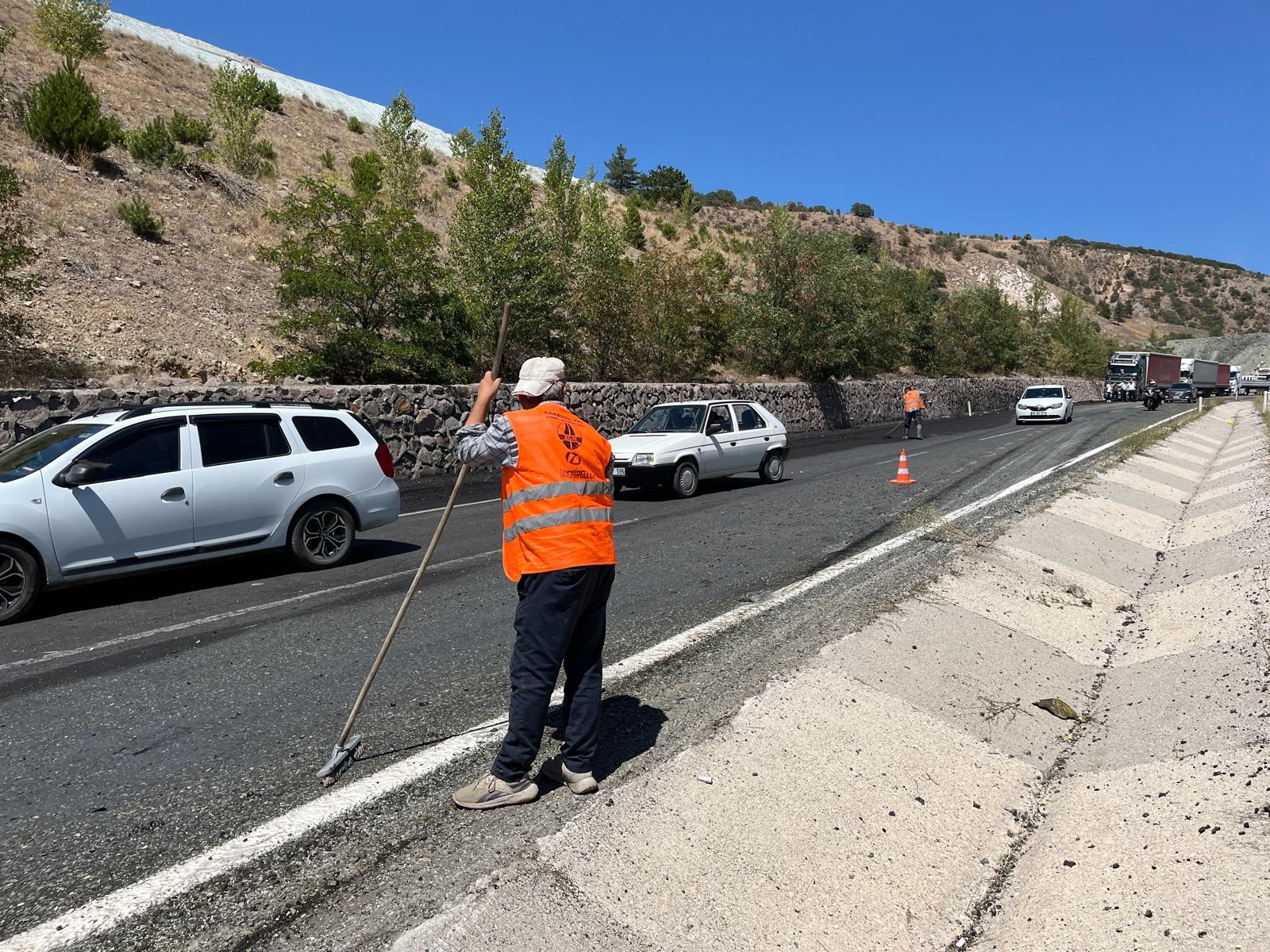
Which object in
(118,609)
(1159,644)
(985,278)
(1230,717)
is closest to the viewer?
(1230,717)

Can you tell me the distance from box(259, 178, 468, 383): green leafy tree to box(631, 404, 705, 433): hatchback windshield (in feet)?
18.6

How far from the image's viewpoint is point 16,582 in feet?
23.3

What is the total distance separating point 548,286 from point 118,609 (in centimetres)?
1665

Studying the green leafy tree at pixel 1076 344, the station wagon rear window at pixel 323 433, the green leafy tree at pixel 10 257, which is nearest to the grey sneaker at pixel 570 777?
the station wagon rear window at pixel 323 433

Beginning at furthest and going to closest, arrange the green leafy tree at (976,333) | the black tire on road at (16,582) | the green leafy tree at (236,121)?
the green leafy tree at (976,333) < the green leafy tree at (236,121) < the black tire on road at (16,582)

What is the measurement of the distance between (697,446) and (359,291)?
804cm

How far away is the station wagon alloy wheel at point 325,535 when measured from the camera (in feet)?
29.7

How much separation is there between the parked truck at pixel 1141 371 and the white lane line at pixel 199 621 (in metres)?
62.8

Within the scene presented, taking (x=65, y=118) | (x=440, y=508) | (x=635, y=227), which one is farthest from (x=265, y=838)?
(x=635, y=227)

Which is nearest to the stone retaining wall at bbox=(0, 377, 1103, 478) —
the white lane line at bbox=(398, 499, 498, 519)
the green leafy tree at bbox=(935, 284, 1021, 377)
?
the white lane line at bbox=(398, 499, 498, 519)

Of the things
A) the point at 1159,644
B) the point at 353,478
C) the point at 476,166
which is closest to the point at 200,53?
the point at 476,166

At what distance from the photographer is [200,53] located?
156ft

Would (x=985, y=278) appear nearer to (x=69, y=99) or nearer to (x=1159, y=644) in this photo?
(x=69, y=99)

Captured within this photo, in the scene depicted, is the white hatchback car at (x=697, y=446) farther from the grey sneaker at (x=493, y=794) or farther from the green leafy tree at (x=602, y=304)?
the green leafy tree at (x=602, y=304)
